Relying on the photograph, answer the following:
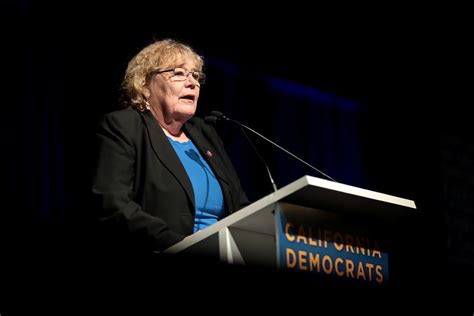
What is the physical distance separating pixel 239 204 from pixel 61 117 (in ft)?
4.25

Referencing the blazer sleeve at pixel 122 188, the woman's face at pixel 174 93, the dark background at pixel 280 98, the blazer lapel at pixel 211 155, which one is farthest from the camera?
the dark background at pixel 280 98

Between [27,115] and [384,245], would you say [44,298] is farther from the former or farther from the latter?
[27,115]

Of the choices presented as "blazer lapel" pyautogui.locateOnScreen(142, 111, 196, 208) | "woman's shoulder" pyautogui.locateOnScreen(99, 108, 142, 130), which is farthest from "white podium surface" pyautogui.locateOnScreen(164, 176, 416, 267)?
"woman's shoulder" pyautogui.locateOnScreen(99, 108, 142, 130)

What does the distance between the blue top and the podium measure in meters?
0.53

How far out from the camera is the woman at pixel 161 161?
6.88 feet

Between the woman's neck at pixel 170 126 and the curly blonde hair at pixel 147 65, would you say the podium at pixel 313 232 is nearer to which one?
the woman's neck at pixel 170 126

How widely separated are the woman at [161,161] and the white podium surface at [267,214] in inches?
11.9

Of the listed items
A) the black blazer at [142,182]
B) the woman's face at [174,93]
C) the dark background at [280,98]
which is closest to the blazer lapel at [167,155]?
the black blazer at [142,182]

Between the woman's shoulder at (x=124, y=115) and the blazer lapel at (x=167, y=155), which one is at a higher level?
the woman's shoulder at (x=124, y=115)

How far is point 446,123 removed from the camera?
4.96 m

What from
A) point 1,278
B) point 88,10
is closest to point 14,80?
point 88,10

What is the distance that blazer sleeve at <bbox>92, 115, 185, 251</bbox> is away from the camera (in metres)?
2.02

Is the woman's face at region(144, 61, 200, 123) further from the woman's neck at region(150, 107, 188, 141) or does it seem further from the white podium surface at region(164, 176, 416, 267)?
the white podium surface at region(164, 176, 416, 267)

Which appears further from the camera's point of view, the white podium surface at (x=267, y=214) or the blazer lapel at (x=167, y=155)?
the blazer lapel at (x=167, y=155)
